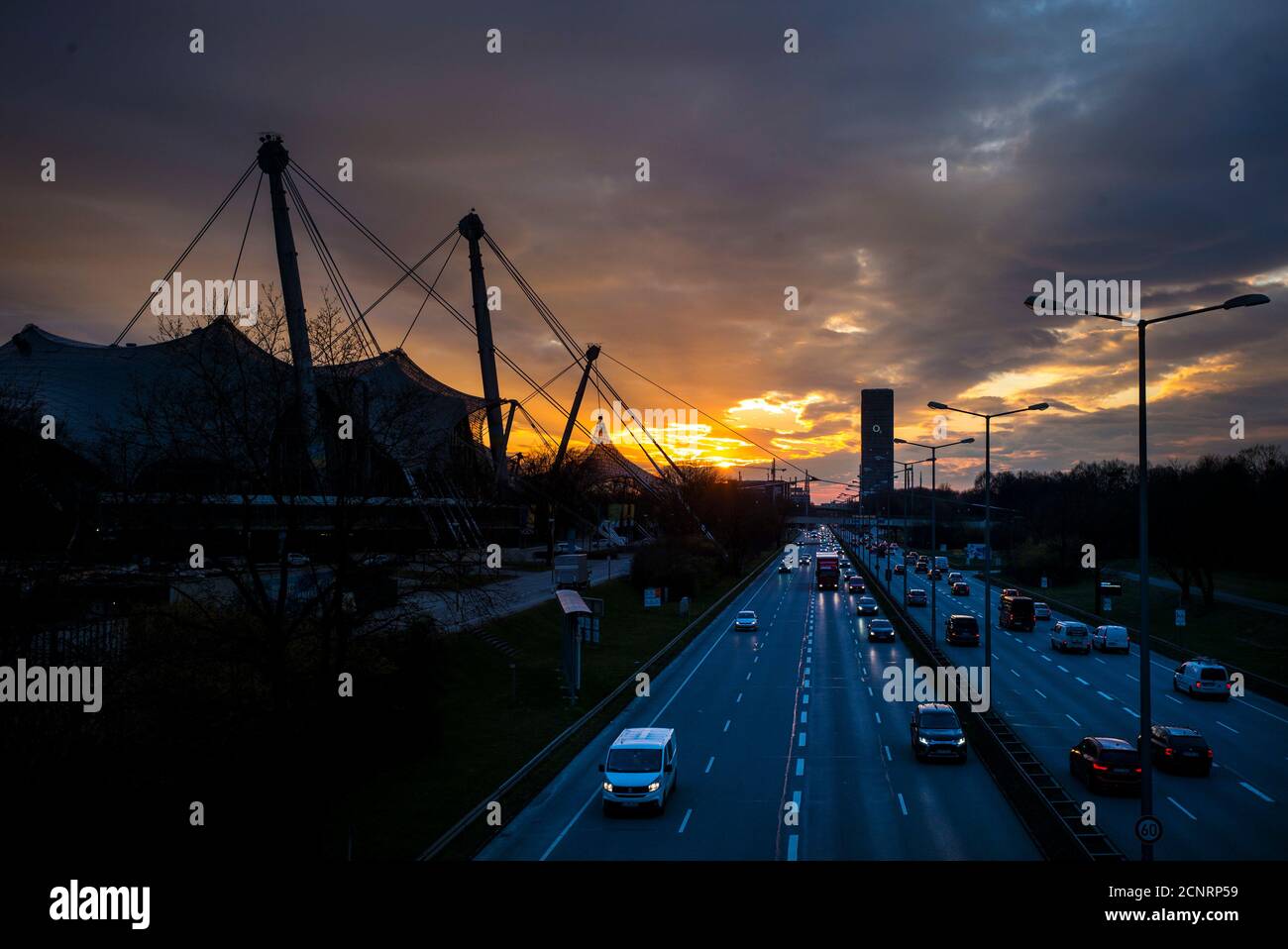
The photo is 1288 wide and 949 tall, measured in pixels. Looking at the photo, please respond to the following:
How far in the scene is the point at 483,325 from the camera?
259 feet

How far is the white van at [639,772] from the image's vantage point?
2045 cm

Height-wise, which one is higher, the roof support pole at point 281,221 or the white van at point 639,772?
the roof support pole at point 281,221

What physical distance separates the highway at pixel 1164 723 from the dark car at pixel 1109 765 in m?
0.32

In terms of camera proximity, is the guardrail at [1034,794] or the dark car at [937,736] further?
the dark car at [937,736]

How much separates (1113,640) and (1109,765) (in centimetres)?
3120

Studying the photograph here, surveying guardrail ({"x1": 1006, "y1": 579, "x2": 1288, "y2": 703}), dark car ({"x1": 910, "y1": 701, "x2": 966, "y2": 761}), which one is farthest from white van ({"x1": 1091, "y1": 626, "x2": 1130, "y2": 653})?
dark car ({"x1": 910, "y1": 701, "x2": 966, "y2": 761})

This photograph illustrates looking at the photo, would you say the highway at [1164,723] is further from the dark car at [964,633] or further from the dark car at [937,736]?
the dark car at [937,736]

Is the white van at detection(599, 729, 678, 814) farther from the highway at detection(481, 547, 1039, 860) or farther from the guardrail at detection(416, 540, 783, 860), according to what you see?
the guardrail at detection(416, 540, 783, 860)

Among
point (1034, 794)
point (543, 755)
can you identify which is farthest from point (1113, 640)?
point (543, 755)

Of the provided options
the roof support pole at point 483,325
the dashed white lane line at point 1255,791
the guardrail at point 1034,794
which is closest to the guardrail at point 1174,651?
the dashed white lane line at point 1255,791

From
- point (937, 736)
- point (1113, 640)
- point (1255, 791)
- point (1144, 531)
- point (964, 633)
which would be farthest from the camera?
point (964, 633)

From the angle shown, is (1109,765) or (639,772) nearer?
(639,772)

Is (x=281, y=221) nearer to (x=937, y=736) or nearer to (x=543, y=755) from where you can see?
(x=543, y=755)
